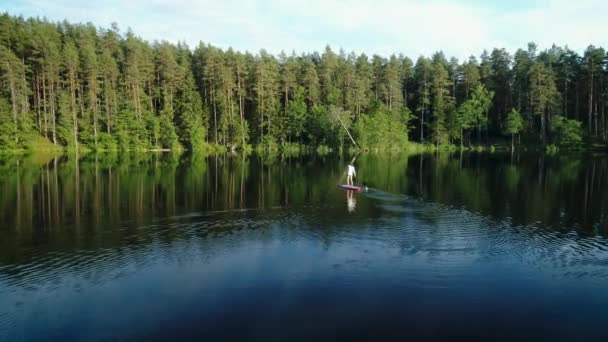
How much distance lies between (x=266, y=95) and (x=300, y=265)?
8923cm

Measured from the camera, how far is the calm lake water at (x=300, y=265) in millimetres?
12875

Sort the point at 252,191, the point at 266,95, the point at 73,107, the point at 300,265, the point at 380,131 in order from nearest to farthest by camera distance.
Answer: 1. the point at 300,265
2. the point at 252,191
3. the point at 73,107
4. the point at 380,131
5. the point at 266,95

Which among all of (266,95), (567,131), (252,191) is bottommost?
(252,191)

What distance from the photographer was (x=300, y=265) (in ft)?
58.1

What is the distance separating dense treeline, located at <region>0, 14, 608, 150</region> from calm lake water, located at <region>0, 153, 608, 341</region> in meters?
60.9

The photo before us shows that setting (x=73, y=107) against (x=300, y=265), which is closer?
(x=300, y=265)

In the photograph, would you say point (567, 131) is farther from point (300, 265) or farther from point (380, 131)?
point (300, 265)

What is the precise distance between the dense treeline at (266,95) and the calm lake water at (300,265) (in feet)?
200

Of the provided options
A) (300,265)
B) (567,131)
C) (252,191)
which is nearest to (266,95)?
(567,131)

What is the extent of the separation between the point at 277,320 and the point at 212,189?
25073 millimetres

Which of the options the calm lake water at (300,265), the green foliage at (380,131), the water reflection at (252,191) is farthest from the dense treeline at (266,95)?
the calm lake water at (300,265)

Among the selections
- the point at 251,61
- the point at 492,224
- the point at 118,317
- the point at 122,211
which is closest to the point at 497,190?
the point at 492,224

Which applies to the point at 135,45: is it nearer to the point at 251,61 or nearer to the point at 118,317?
the point at 251,61

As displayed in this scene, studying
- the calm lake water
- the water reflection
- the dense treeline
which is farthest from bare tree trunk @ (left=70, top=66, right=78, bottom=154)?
the calm lake water
